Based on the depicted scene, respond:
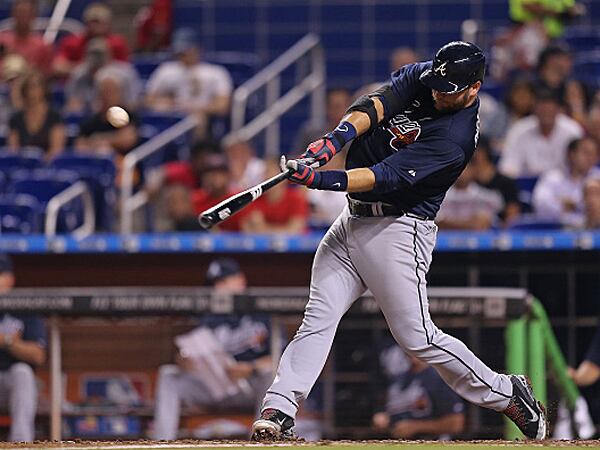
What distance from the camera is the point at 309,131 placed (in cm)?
1059

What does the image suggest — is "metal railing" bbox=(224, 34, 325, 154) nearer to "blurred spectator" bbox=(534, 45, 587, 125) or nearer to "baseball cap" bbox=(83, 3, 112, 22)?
"baseball cap" bbox=(83, 3, 112, 22)

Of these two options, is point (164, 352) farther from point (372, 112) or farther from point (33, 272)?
point (372, 112)

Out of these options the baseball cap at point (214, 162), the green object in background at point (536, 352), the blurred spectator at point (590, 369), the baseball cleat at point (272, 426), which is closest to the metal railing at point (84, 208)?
the baseball cap at point (214, 162)

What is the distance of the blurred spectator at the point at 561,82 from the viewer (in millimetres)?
10602

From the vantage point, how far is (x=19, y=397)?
8.08m

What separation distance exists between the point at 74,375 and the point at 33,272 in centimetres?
79

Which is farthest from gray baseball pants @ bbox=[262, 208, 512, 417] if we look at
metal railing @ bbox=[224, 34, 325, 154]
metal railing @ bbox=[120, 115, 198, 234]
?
metal railing @ bbox=[224, 34, 325, 154]

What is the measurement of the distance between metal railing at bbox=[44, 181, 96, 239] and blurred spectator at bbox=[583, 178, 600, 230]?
3314mm

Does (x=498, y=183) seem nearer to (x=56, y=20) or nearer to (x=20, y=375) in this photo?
(x=20, y=375)

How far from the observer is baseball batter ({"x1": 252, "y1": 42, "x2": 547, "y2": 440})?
214 inches

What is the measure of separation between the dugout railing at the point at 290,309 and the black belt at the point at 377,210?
2108 millimetres

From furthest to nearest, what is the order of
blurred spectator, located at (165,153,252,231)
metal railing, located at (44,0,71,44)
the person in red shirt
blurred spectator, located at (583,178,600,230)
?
metal railing, located at (44,0,71,44) < the person in red shirt < blurred spectator, located at (165,153,252,231) < blurred spectator, located at (583,178,600,230)

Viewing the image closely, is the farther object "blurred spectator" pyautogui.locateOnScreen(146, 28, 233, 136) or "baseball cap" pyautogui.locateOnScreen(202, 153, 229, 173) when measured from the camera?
"blurred spectator" pyautogui.locateOnScreen(146, 28, 233, 136)

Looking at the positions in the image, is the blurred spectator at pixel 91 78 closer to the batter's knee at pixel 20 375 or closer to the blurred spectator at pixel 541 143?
the blurred spectator at pixel 541 143
